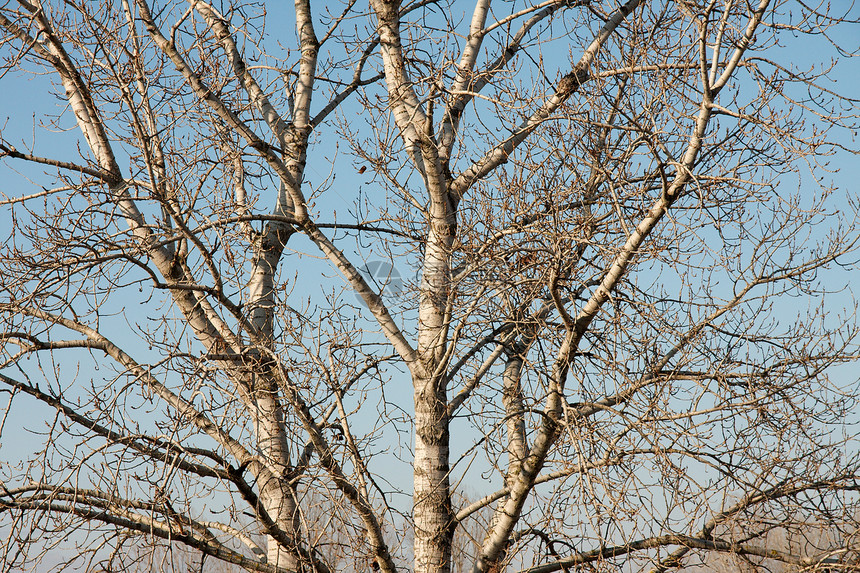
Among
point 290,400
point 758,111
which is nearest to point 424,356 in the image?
point 290,400

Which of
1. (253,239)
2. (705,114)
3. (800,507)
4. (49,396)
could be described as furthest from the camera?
(253,239)

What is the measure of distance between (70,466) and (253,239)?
8.56 feet

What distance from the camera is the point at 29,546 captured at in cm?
478

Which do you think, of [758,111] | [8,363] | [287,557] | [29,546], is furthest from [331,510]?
[758,111]

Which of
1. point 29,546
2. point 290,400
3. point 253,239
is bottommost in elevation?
point 29,546

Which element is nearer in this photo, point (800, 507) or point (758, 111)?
point (758, 111)

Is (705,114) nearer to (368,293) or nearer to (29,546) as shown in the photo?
(368,293)

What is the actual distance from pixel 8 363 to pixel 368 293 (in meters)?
2.81

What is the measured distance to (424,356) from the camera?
648 cm

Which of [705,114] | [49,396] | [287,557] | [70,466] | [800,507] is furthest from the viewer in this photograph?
[287,557]

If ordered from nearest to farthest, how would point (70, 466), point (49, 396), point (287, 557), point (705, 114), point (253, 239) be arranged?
point (705, 114), point (70, 466), point (49, 396), point (287, 557), point (253, 239)

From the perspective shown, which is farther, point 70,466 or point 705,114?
point 70,466

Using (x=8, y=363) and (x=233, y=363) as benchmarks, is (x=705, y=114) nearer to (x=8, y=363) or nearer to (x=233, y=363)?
(x=233, y=363)

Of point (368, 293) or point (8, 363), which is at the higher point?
point (368, 293)
